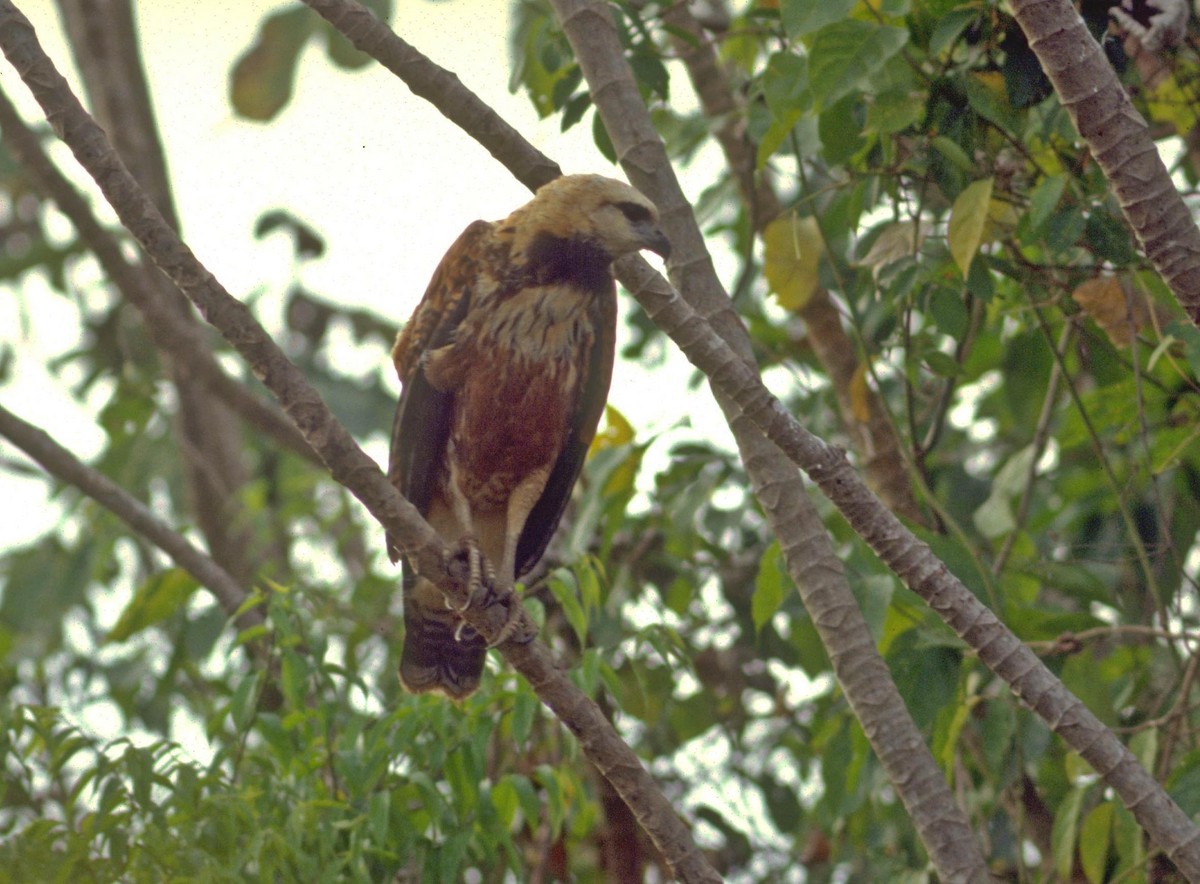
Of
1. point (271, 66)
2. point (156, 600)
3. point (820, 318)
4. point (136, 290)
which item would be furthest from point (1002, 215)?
point (271, 66)

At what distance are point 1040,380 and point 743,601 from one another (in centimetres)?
114

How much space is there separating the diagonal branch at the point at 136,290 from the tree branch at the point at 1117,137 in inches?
116

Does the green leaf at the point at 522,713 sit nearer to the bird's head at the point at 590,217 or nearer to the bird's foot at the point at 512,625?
the bird's foot at the point at 512,625

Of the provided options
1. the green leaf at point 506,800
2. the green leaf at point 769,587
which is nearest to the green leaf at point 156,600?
the green leaf at point 506,800

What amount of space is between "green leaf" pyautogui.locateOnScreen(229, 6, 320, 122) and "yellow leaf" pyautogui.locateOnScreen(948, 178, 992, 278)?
3475mm

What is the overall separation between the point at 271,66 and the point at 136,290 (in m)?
1.52

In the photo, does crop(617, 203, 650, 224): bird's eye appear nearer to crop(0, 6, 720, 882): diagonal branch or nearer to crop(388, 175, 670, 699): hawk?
crop(388, 175, 670, 699): hawk

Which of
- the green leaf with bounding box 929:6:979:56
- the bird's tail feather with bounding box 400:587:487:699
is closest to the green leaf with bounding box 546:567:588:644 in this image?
the bird's tail feather with bounding box 400:587:487:699

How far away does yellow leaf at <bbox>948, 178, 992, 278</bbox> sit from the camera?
9.60 feet

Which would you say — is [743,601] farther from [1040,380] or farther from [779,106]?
[779,106]

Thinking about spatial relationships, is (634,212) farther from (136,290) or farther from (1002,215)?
(136,290)

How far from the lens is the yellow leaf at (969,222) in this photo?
293 cm

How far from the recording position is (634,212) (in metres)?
3.29

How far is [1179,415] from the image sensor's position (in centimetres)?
371
